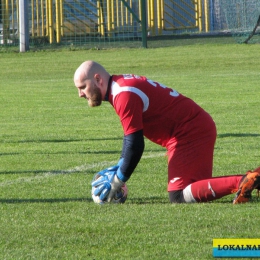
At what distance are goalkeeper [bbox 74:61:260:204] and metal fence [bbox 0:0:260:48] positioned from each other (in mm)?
22517

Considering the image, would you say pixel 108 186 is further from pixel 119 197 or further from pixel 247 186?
pixel 247 186

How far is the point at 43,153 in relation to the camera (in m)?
10.9

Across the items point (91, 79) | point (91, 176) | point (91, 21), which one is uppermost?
point (91, 21)

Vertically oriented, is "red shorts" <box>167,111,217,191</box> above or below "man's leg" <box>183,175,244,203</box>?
above

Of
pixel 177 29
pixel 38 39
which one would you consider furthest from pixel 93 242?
pixel 177 29

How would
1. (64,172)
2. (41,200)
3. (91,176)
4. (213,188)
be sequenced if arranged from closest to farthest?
(213,188), (41,200), (91,176), (64,172)

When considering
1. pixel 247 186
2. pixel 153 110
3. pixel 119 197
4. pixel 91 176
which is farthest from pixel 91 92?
pixel 91 176

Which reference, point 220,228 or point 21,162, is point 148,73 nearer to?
point 21,162

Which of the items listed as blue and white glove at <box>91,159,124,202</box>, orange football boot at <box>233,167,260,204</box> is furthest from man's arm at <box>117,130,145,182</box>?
orange football boot at <box>233,167,260,204</box>

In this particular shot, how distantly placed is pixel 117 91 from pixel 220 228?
1546mm

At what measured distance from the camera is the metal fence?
102 feet

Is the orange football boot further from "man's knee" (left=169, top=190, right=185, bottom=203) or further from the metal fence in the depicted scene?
the metal fence

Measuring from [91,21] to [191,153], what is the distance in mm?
27958

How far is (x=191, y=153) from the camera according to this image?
23.8ft
